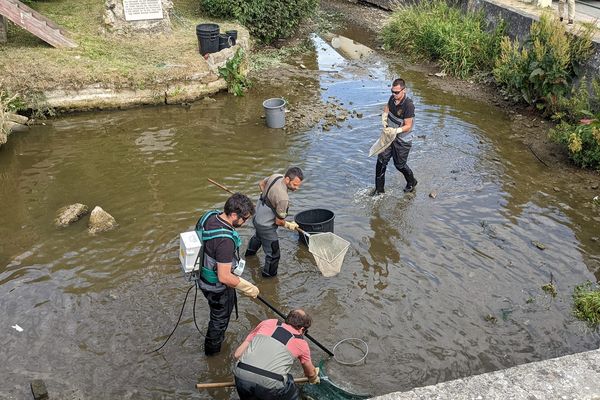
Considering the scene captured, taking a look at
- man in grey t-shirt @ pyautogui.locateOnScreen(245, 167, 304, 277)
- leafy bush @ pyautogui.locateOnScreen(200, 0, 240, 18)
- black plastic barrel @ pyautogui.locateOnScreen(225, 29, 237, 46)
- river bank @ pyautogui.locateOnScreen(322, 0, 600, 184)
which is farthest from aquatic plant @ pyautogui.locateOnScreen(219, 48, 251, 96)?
man in grey t-shirt @ pyautogui.locateOnScreen(245, 167, 304, 277)

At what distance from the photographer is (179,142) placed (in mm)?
11344

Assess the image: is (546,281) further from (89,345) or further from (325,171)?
(89,345)

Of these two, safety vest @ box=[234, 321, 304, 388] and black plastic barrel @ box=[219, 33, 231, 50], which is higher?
black plastic barrel @ box=[219, 33, 231, 50]

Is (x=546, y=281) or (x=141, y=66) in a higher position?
(x=141, y=66)

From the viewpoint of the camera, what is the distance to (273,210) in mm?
6984

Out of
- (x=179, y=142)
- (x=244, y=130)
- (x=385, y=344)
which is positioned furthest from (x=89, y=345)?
(x=244, y=130)

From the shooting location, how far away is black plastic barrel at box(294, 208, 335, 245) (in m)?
7.77

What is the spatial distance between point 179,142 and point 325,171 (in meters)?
3.18

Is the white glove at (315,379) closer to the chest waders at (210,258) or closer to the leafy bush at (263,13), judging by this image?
the chest waders at (210,258)

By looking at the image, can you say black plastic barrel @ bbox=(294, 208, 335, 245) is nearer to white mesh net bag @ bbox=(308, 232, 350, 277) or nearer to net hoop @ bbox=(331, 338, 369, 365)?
white mesh net bag @ bbox=(308, 232, 350, 277)

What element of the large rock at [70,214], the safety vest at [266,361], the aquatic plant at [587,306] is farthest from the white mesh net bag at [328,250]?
the large rock at [70,214]

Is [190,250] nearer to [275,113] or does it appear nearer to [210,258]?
[210,258]

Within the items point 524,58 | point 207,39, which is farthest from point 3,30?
point 524,58

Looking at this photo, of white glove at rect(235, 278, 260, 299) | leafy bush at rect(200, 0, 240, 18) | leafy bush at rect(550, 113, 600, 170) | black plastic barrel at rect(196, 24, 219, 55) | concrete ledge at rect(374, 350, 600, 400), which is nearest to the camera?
concrete ledge at rect(374, 350, 600, 400)
